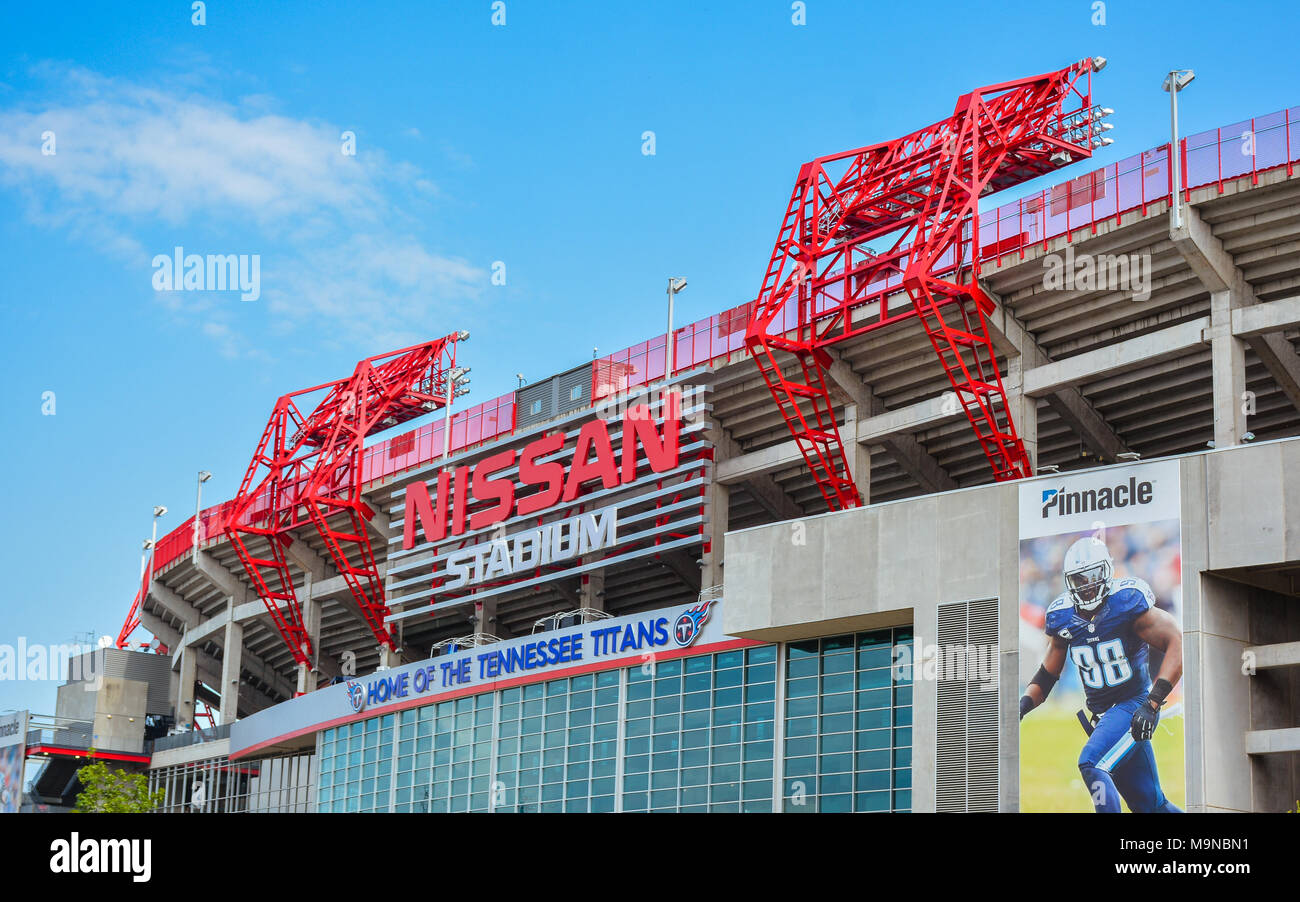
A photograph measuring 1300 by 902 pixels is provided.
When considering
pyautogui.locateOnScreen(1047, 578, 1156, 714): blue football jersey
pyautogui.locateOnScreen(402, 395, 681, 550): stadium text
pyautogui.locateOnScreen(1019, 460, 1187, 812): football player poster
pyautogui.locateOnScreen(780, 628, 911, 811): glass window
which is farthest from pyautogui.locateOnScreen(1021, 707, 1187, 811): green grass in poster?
pyautogui.locateOnScreen(402, 395, 681, 550): stadium text

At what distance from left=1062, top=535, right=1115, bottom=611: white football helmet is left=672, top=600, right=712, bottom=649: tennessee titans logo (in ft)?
40.1

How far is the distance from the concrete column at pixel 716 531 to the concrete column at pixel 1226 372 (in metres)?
17.4

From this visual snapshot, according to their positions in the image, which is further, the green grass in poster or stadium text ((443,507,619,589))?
stadium text ((443,507,619,589))

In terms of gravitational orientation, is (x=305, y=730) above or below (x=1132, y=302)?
below

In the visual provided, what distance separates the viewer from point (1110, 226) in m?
45.8

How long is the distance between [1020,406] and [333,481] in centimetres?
3336

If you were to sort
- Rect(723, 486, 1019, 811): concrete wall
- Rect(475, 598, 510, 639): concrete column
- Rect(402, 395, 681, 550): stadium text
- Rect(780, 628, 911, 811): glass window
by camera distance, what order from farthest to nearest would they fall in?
Rect(475, 598, 510, 639): concrete column → Rect(402, 395, 681, 550): stadium text → Rect(780, 628, 911, 811): glass window → Rect(723, 486, 1019, 811): concrete wall

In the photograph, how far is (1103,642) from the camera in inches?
1494

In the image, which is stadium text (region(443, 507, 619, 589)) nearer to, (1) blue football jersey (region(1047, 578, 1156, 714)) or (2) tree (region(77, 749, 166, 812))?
(2) tree (region(77, 749, 166, 812))

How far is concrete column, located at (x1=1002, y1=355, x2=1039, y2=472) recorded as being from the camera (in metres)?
48.8

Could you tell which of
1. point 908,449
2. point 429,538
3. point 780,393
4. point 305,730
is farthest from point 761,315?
point 305,730
